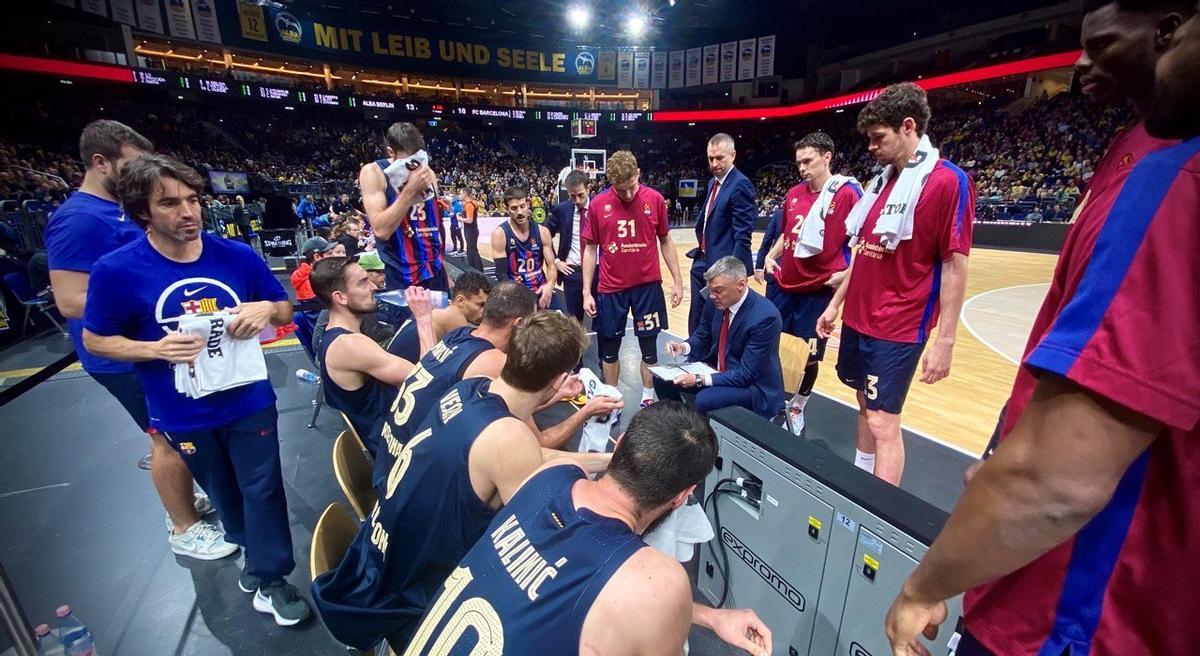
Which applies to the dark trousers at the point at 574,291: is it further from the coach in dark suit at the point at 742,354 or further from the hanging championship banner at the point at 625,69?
the hanging championship banner at the point at 625,69

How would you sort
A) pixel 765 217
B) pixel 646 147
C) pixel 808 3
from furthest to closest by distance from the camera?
1. pixel 646 147
2. pixel 808 3
3. pixel 765 217

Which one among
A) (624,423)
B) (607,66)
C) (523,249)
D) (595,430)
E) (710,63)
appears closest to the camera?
(595,430)

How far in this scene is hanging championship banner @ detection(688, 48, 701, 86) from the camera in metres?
24.6

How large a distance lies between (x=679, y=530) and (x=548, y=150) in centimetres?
3123

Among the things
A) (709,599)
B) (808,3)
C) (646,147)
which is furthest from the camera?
(646,147)

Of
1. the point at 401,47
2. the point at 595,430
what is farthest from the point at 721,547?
the point at 401,47

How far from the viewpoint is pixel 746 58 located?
23.2 metres

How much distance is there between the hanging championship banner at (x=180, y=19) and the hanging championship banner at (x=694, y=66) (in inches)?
808

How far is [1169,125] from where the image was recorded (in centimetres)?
59

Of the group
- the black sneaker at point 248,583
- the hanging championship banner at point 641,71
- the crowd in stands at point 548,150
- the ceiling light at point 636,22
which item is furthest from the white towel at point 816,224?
the hanging championship banner at point 641,71

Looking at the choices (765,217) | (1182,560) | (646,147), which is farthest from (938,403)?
(646,147)

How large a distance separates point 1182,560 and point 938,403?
13.2ft

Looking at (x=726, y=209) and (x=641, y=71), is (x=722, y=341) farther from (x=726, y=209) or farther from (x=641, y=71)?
(x=641, y=71)

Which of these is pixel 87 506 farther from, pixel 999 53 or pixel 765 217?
pixel 999 53
